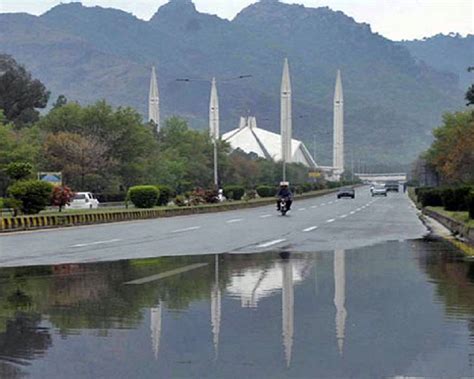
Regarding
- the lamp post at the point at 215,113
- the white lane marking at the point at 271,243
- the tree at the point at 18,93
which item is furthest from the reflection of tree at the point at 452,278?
the tree at the point at 18,93

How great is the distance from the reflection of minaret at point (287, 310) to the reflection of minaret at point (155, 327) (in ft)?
3.88

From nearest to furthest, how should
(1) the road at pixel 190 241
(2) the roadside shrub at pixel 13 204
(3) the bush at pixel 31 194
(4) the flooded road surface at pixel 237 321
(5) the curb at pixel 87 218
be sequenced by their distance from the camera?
(4) the flooded road surface at pixel 237 321, (1) the road at pixel 190 241, (5) the curb at pixel 87 218, (2) the roadside shrub at pixel 13 204, (3) the bush at pixel 31 194

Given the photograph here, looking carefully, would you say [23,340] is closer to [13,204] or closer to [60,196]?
[13,204]

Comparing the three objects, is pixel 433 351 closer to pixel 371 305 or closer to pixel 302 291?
pixel 371 305

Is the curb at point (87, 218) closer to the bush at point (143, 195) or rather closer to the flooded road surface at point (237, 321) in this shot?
the bush at point (143, 195)

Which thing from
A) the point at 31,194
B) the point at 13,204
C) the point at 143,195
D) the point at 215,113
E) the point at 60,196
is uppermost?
the point at 215,113

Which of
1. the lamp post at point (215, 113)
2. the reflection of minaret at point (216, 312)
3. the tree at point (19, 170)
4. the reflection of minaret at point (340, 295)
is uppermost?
the lamp post at point (215, 113)

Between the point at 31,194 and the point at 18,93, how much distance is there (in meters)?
66.8

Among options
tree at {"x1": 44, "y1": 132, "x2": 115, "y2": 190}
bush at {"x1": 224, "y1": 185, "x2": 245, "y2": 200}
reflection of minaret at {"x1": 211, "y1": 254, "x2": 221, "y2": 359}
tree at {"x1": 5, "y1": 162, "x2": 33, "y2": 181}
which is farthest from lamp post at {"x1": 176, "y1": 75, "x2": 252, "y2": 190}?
reflection of minaret at {"x1": 211, "y1": 254, "x2": 221, "y2": 359}

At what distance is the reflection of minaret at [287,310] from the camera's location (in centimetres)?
841

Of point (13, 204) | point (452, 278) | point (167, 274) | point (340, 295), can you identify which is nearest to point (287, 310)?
point (340, 295)

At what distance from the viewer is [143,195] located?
5369cm

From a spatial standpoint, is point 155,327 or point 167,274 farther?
point 167,274

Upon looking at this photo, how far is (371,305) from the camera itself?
11.2 meters
